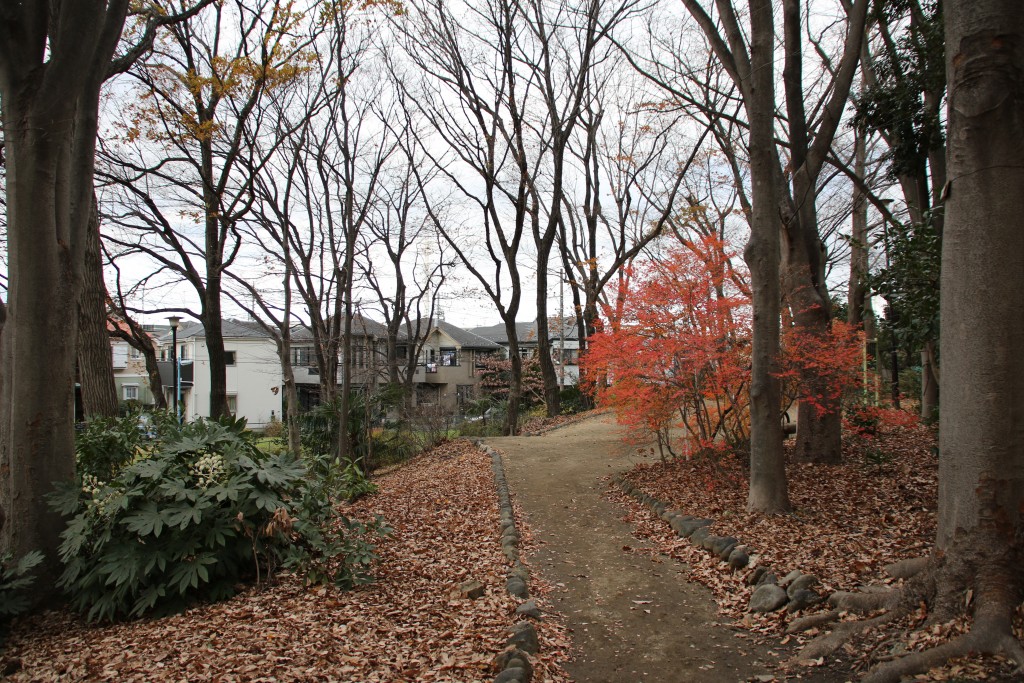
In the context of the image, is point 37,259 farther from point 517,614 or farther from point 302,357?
point 302,357

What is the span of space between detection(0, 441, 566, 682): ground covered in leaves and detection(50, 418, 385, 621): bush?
9.6 inches

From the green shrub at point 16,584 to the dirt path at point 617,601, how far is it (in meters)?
4.29

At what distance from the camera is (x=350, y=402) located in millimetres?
16141

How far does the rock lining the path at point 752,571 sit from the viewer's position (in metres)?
4.95

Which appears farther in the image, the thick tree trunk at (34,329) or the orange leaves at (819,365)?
the orange leaves at (819,365)

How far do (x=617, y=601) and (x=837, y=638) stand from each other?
6.37ft

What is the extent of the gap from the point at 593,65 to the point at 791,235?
34.4 feet

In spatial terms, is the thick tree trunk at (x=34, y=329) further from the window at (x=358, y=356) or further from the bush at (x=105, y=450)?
the window at (x=358, y=356)

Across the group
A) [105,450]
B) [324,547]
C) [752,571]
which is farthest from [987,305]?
[105,450]

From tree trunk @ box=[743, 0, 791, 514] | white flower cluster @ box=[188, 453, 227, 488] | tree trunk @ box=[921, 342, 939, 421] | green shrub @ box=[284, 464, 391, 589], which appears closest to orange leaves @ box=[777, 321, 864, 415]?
tree trunk @ box=[743, 0, 791, 514]

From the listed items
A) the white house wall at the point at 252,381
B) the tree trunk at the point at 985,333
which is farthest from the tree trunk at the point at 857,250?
the white house wall at the point at 252,381

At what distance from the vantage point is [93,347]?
9547 millimetres

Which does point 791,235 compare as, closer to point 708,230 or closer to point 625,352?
point 625,352

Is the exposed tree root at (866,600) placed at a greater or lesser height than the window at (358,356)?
lesser
